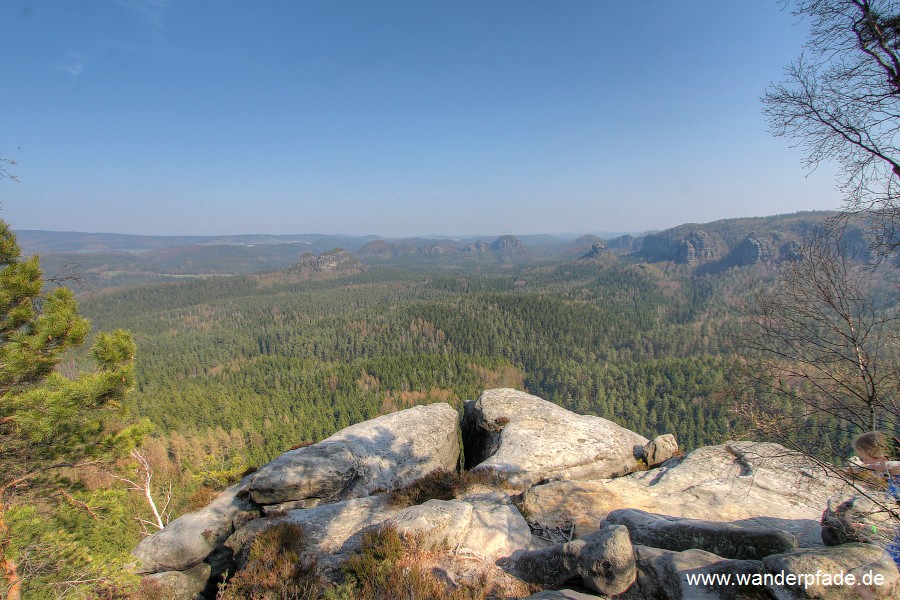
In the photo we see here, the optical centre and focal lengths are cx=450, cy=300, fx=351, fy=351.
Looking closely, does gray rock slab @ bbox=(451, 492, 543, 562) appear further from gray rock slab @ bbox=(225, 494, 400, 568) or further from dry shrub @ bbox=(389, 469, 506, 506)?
gray rock slab @ bbox=(225, 494, 400, 568)

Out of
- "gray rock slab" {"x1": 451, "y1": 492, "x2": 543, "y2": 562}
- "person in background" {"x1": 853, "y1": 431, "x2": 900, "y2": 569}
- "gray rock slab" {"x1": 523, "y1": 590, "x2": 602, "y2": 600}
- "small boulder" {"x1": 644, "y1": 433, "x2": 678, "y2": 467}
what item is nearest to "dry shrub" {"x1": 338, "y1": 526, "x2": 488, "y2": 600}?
"gray rock slab" {"x1": 523, "y1": 590, "x2": 602, "y2": 600}

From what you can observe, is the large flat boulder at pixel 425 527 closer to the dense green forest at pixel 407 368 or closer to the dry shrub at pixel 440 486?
the dry shrub at pixel 440 486

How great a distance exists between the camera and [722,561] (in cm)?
696

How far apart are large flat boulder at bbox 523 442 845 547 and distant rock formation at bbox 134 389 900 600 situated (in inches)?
2.3

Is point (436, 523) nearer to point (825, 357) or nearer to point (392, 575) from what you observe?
point (392, 575)

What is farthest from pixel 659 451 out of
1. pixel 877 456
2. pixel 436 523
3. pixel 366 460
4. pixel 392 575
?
pixel 392 575

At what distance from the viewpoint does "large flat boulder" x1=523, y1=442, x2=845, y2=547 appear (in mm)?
10992

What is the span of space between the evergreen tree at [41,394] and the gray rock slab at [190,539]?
2949mm

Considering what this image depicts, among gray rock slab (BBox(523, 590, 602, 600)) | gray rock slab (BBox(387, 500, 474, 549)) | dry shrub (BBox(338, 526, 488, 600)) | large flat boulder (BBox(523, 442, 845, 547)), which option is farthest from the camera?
large flat boulder (BBox(523, 442, 845, 547))

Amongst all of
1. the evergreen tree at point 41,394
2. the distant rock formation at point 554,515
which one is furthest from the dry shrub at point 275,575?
the evergreen tree at point 41,394

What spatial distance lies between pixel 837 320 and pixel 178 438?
82139 mm

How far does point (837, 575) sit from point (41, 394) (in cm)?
1820

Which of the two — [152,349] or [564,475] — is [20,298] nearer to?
[564,475]

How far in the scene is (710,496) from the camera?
41.4ft
